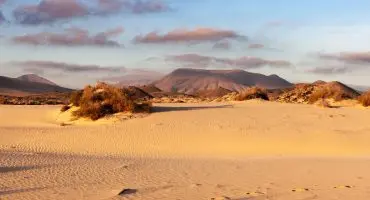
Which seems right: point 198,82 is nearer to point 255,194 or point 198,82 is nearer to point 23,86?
point 23,86

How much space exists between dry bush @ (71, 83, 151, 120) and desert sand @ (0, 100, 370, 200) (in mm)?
724

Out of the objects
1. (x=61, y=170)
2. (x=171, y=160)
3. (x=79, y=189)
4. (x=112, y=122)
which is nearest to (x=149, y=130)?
(x=112, y=122)

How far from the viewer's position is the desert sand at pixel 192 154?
9980 millimetres

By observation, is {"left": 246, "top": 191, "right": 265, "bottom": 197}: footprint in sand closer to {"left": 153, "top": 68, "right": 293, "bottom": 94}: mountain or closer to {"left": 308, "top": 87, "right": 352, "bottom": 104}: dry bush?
{"left": 308, "top": 87, "right": 352, "bottom": 104}: dry bush

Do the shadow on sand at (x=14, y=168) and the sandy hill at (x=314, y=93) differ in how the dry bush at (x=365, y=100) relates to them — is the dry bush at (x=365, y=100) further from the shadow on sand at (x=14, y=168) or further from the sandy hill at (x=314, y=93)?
the shadow on sand at (x=14, y=168)

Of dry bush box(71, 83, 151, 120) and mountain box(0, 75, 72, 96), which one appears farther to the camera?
mountain box(0, 75, 72, 96)

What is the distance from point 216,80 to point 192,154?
379ft

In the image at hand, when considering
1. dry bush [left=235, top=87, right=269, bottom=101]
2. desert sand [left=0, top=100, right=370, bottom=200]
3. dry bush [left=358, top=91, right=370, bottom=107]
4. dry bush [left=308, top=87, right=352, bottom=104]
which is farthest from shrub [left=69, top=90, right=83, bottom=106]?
dry bush [left=358, top=91, right=370, bottom=107]

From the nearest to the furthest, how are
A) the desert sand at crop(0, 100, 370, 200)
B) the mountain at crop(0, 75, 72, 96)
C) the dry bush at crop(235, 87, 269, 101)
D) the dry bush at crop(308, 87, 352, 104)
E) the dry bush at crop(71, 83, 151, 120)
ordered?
1. the desert sand at crop(0, 100, 370, 200)
2. the dry bush at crop(71, 83, 151, 120)
3. the dry bush at crop(308, 87, 352, 104)
4. the dry bush at crop(235, 87, 269, 101)
5. the mountain at crop(0, 75, 72, 96)

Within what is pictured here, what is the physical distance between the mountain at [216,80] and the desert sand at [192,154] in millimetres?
98786

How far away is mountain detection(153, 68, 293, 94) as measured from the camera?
5005 inches

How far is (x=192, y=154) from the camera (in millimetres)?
16672

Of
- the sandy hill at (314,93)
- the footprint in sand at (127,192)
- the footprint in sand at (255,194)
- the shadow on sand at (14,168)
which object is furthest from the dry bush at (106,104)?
the sandy hill at (314,93)

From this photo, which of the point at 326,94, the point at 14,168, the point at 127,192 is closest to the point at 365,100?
the point at 326,94
